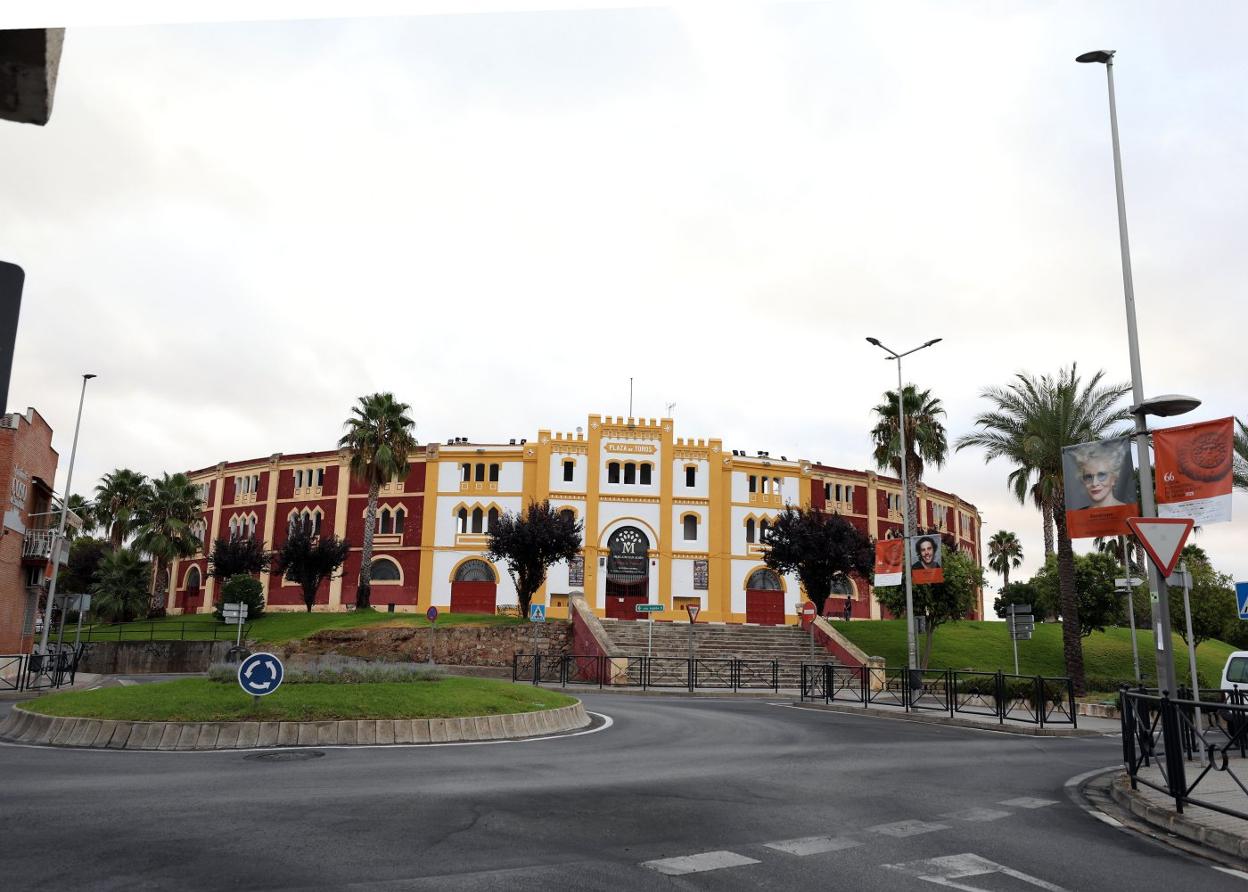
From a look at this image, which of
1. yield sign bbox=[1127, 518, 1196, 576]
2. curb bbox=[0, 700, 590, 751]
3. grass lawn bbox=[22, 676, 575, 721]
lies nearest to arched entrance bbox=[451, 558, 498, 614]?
grass lawn bbox=[22, 676, 575, 721]

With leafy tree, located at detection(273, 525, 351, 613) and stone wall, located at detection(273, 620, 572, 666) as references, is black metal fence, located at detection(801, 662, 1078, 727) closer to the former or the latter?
stone wall, located at detection(273, 620, 572, 666)

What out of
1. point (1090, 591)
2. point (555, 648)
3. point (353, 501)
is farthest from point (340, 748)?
point (353, 501)

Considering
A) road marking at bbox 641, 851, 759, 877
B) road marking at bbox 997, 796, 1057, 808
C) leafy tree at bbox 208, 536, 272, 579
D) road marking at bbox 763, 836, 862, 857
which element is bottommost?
road marking at bbox 997, 796, 1057, 808

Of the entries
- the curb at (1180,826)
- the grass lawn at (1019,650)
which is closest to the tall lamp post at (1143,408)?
the curb at (1180,826)

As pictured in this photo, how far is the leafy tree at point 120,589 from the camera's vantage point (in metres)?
53.0

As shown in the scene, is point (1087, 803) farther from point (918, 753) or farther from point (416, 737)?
point (416, 737)

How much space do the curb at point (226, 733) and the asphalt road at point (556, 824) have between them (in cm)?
70

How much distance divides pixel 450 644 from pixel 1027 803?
34182 mm

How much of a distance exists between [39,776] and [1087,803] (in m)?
11.7

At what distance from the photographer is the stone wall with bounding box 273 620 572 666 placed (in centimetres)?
4091

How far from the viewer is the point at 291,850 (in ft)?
22.2

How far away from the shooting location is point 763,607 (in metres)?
55.2

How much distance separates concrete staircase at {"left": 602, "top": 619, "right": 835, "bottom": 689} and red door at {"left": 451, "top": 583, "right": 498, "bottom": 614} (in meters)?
12.7

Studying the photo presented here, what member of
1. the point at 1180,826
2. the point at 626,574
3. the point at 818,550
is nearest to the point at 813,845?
the point at 1180,826
